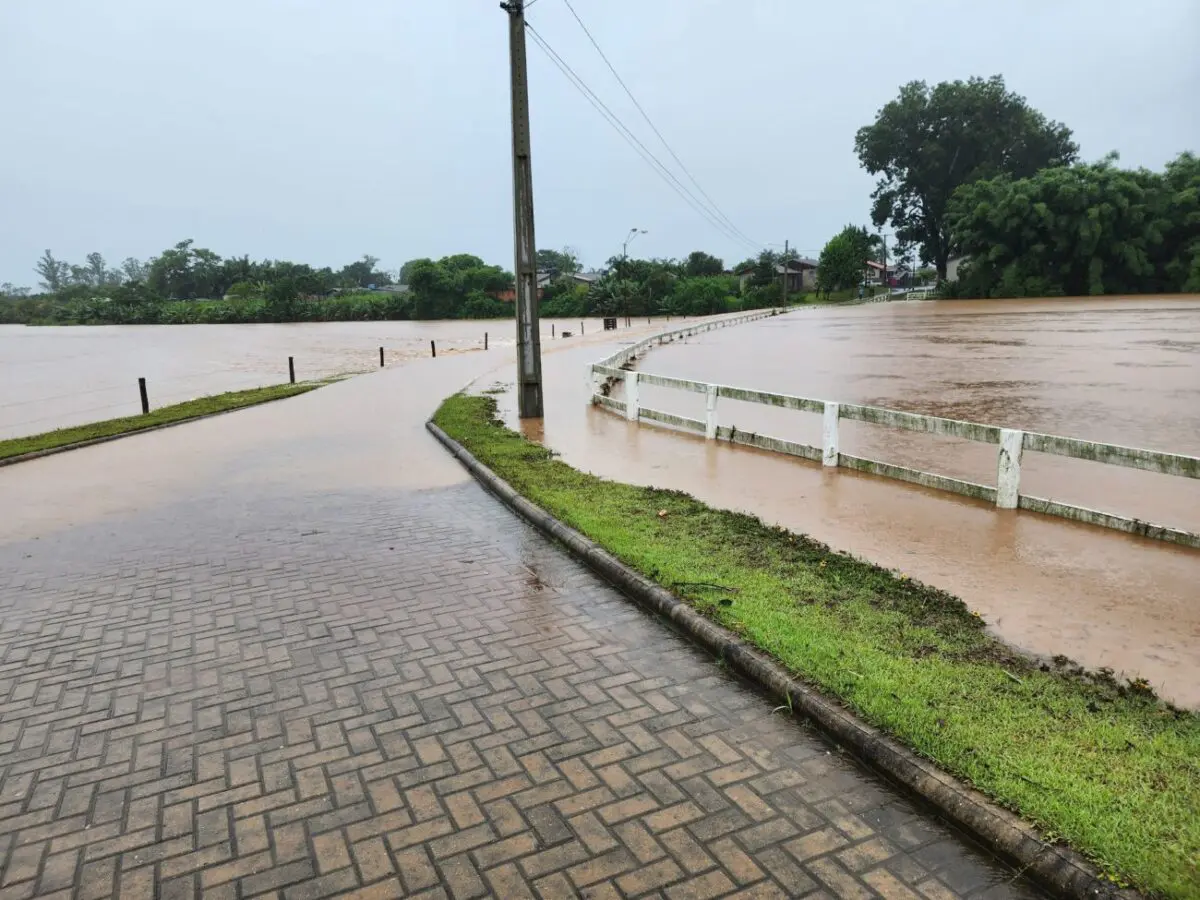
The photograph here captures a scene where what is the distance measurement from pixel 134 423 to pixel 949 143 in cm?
8182

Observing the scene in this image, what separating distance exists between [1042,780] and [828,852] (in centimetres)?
93

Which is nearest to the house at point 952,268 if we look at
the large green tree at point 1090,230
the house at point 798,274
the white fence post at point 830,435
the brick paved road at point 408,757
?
the large green tree at point 1090,230

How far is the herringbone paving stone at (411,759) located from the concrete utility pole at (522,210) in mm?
8342

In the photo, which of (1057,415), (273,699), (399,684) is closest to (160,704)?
(273,699)

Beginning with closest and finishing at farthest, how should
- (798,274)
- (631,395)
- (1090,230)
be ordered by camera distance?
(631,395), (1090,230), (798,274)

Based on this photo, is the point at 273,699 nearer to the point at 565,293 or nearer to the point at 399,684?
the point at 399,684

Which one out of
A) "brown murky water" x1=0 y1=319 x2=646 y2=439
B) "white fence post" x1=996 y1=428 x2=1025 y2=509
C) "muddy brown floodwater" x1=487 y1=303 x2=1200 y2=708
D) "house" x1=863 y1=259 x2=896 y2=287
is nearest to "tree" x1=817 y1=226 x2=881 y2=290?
"house" x1=863 y1=259 x2=896 y2=287

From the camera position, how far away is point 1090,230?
60562 millimetres

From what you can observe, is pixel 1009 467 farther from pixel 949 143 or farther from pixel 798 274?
pixel 798 274

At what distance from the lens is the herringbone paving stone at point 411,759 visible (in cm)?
298

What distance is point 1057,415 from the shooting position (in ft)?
48.4

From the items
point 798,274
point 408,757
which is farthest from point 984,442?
point 798,274

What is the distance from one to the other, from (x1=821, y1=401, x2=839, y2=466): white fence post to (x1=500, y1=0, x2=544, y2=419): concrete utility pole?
18.1 ft

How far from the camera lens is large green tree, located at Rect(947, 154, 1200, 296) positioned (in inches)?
2384
